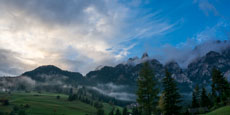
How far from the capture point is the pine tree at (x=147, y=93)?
46.5 meters

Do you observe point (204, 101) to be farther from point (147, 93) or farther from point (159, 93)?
point (147, 93)

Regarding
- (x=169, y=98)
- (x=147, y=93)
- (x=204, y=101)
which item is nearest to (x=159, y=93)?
(x=147, y=93)

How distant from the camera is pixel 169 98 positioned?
132ft

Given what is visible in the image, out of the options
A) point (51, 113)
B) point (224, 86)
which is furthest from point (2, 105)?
point (224, 86)

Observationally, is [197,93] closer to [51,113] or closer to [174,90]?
[174,90]

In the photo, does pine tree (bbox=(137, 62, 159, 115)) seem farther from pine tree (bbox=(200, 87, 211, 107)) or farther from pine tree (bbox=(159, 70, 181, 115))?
pine tree (bbox=(200, 87, 211, 107))

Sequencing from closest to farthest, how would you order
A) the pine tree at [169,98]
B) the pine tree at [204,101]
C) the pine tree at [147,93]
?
the pine tree at [169,98] → the pine tree at [147,93] → the pine tree at [204,101]

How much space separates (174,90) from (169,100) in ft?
8.58

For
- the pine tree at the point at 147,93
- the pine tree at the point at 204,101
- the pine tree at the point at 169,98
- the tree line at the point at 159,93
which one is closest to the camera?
the pine tree at the point at 169,98

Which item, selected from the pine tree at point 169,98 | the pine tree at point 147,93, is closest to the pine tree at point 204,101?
the pine tree at point 147,93

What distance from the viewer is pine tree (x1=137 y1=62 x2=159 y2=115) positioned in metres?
46.5

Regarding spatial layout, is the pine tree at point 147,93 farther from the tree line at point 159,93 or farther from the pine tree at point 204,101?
the pine tree at point 204,101

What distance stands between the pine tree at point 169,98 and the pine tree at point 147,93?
593 centimetres

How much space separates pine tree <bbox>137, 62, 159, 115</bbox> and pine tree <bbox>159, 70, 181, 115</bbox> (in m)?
5.93
